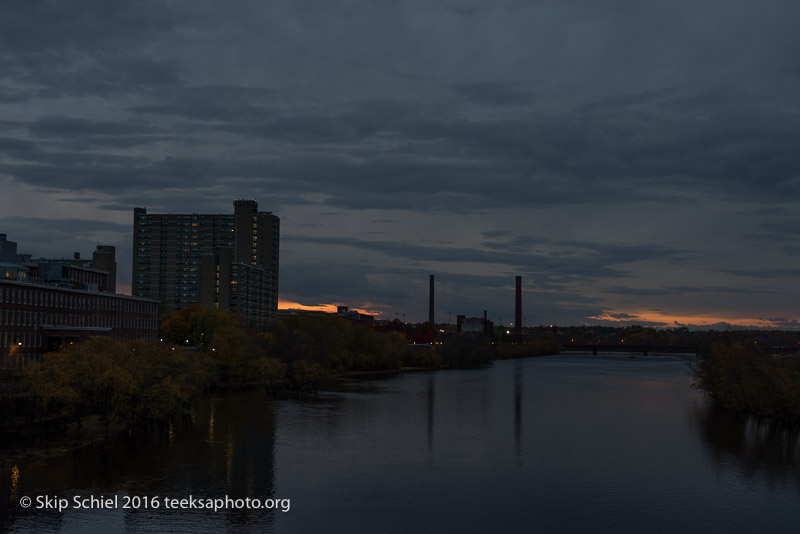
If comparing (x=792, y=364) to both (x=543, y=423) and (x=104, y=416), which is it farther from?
(x=104, y=416)

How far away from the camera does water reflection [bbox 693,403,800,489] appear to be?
54.0m

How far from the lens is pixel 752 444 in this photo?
212 feet

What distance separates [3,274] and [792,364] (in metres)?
92.8

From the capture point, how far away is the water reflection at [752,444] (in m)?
54.0

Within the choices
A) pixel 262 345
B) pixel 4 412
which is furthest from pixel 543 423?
pixel 262 345

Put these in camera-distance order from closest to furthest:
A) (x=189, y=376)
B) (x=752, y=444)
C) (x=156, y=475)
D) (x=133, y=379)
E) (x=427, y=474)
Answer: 1. (x=156, y=475)
2. (x=427, y=474)
3. (x=752, y=444)
4. (x=133, y=379)
5. (x=189, y=376)

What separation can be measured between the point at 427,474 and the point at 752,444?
30.3 m

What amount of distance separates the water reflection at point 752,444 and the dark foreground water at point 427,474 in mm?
178

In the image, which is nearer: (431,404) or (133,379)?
(133,379)

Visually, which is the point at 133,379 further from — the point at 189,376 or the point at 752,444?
the point at 752,444

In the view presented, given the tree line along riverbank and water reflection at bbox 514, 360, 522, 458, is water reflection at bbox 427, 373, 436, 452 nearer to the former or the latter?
water reflection at bbox 514, 360, 522, 458

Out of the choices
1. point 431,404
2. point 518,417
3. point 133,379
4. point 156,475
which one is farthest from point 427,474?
point 431,404

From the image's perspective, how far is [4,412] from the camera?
61.0 meters

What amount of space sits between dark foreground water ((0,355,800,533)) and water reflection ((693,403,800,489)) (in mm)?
178
